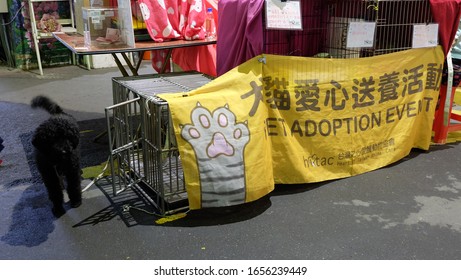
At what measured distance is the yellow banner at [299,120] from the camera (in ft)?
9.93

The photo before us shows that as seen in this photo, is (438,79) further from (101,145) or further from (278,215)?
(101,145)

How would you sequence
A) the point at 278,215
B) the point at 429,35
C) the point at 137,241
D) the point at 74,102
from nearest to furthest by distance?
the point at 137,241 < the point at 278,215 < the point at 429,35 < the point at 74,102

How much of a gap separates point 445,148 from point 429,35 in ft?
3.98

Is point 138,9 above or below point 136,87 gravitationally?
above

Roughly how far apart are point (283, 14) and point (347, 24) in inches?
30.4

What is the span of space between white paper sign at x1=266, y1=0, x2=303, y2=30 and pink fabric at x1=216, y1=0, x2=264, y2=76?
78 mm

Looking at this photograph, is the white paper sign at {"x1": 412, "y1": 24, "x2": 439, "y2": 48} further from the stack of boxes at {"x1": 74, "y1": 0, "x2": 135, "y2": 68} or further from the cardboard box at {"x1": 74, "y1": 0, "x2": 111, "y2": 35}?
the cardboard box at {"x1": 74, "y1": 0, "x2": 111, "y2": 35}

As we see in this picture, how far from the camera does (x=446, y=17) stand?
13.5 ft

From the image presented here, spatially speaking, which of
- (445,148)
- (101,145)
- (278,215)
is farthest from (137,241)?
(445,148)

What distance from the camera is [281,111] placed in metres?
3.49

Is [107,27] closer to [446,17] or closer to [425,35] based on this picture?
[425,35]

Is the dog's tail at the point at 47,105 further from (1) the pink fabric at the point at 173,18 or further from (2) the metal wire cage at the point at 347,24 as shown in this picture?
(2) the metal wire cage at the point at 347,24

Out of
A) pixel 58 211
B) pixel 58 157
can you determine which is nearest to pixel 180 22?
pixel 58 157

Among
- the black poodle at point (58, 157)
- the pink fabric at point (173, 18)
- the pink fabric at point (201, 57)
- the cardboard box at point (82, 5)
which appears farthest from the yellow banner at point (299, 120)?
the cardboard box at point (82, 5)
